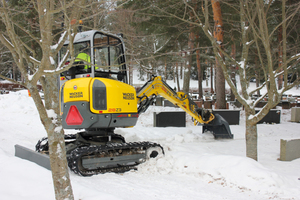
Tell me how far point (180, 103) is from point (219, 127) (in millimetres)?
2095

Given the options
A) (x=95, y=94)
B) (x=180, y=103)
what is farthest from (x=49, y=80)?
(x=180, y=103)

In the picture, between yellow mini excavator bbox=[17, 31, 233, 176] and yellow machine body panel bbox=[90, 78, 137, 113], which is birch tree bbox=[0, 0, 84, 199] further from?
yellow machine body panel bbox=[90, 78, 137, 113]

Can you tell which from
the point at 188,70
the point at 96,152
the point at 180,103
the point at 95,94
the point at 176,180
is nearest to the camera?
the point at 176,180

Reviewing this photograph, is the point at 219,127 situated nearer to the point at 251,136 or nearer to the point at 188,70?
the point at 251,136

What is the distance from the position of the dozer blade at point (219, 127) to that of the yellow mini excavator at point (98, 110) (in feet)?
11.5

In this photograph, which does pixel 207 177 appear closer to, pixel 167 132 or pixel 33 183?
pixel 33 183

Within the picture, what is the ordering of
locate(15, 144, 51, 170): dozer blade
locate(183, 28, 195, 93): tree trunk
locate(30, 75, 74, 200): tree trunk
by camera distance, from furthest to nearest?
locate(183, 28, 195, 93): tree trunk → locate(15, 144, 51, 170): dozer blade → locate(30, 75, 74, 200): tree trunk

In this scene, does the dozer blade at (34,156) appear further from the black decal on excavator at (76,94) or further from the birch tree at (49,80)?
the birch tree at (49,80)

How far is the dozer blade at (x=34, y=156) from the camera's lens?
4594 mm

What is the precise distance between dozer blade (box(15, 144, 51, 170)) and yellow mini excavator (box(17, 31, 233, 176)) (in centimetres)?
41

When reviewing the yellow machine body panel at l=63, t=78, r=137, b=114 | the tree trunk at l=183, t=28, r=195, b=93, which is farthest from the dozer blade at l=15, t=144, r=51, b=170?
the tree trunk at l=183, t=28, r=195, b=93

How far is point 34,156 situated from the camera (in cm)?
489

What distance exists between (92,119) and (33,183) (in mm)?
1586

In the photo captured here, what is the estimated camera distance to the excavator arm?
22.3 feet
